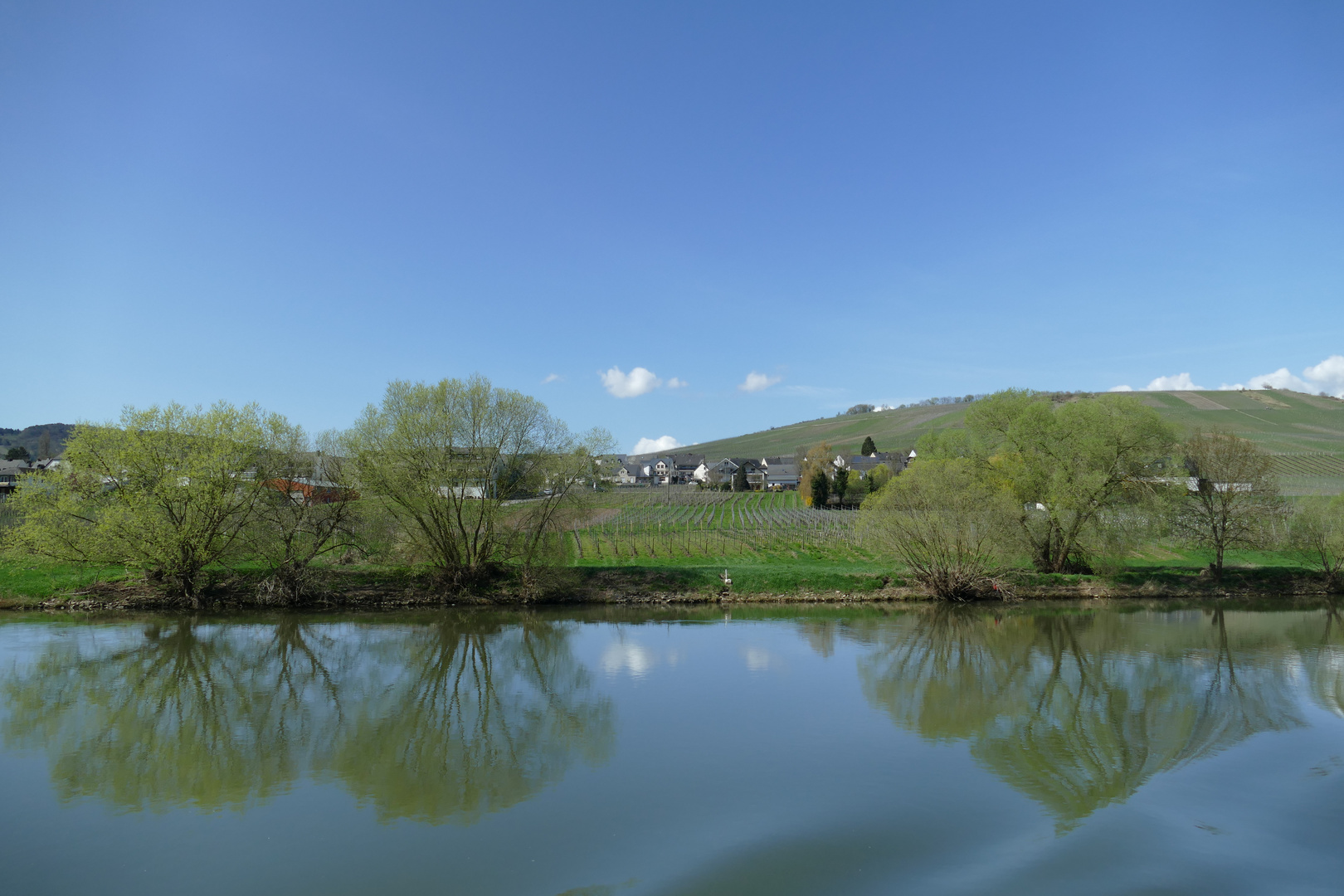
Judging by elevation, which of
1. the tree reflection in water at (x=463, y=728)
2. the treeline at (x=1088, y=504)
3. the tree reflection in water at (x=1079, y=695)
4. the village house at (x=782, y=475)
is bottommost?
the tree reflection in water at (x=1079, y=695)

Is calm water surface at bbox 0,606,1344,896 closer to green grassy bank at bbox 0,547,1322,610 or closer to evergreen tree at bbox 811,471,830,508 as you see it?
green grassy bank at bbox 0,547,1322,610

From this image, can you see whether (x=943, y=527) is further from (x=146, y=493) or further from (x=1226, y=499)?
(x=146, y=493)

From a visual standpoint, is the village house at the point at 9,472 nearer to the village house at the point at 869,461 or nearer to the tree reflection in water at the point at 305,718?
the tree reflection in water at the point at 305,718

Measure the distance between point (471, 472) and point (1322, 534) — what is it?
3870 centimetres

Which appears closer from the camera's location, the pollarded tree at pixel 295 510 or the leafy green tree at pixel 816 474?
the pollarded tree at pixel 295 510

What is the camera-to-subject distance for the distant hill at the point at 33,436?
14088cm

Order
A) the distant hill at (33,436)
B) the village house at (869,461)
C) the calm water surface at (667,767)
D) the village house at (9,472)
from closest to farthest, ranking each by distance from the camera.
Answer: the calm water surface at (667,767) < the village house at (9,472) < the village house at (869,461) < the distant hill at (33,436)

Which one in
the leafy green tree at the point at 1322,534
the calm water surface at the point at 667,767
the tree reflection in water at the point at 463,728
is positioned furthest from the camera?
the leafy green tree at the point at 1322,534

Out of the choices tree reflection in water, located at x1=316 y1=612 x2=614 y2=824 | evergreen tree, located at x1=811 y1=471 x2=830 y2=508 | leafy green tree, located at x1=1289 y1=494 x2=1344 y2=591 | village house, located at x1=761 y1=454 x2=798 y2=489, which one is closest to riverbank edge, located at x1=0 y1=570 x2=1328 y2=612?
leafy green tree, located at x1=1289 y1=494 x2=1344 y2=591

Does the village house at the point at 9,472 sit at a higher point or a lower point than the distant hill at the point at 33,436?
lower

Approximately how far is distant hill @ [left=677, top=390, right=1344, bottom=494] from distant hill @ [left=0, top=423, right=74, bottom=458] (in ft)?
410

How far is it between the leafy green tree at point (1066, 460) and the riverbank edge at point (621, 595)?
2.61 meters

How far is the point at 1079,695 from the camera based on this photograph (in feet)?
59.9

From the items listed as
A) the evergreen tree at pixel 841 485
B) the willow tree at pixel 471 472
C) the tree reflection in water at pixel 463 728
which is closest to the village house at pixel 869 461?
the evergreen tree at pixel 841 485
